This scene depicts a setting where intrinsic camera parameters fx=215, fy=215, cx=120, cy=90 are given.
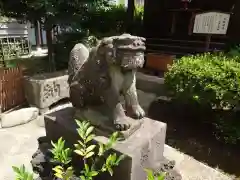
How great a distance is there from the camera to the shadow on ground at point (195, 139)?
12.2 feet

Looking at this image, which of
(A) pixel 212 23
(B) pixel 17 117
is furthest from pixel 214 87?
(B) pixel 17 117

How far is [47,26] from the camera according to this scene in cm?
553

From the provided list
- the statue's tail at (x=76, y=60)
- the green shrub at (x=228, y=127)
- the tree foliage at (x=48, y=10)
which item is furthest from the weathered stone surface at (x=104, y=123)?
the tree foliage at (x=48, y=10)

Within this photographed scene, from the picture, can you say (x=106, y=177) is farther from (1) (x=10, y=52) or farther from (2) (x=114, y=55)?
(1) (x=10, y=52)

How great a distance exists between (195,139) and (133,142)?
2551 mm

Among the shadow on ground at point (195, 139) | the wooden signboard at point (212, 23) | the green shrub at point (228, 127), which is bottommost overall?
the shadow on ground at point (195, 139)

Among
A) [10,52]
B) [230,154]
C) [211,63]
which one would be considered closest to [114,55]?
[211,63]

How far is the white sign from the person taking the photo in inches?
201

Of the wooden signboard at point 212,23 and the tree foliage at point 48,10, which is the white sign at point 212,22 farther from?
the tree foliage at point 48,10

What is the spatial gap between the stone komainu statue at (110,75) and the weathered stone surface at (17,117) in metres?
2.64

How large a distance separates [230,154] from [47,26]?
504 centimetres

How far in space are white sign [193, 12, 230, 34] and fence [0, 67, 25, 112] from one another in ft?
15.0

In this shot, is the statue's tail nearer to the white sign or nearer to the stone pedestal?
the stone pedestal

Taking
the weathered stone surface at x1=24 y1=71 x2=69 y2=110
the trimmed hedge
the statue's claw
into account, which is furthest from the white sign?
the statue's claw
